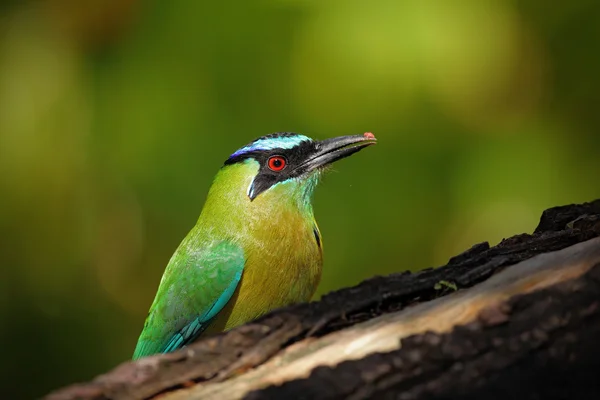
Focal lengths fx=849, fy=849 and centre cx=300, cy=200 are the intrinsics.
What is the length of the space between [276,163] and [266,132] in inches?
27.9

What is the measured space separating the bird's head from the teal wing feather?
479mm

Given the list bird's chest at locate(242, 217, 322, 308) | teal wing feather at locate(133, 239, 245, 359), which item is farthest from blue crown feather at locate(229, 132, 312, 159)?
teal wing feather at locate(133, 239, 245, 359)

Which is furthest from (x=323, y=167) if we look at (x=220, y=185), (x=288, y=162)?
(x=220, y=185)

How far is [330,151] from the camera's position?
5285 mm

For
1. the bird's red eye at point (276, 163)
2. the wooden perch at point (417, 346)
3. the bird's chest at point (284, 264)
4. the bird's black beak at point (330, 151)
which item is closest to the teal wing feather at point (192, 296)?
the bird's chest at point (284, 264)

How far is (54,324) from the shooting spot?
577 centimetres

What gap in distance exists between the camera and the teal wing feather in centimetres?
474

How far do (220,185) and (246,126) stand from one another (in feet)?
2.44

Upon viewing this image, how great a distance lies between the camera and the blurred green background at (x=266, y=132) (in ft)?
18.6

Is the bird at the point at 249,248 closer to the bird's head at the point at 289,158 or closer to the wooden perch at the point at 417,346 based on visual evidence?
the bird's head at the point at 289,158

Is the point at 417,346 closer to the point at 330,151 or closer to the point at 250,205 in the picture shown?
the point at 250,205

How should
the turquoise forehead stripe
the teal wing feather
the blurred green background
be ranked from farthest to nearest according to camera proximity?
the blurred green background, the turquoise forehead stripe, the teal wing feather

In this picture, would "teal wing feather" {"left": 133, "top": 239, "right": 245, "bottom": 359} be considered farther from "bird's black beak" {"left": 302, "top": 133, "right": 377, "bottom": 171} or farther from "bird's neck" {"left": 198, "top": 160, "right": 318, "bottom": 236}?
"bird's black beak" {"left": 302, "top": 133, "right": 377, "bottom": 171}

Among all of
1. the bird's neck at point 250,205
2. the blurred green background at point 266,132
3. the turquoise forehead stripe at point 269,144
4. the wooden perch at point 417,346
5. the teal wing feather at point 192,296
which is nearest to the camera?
the wooden perch at point 417,346
